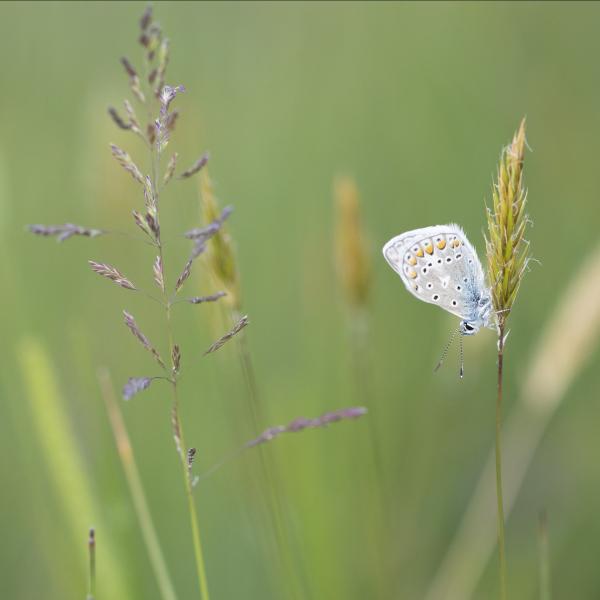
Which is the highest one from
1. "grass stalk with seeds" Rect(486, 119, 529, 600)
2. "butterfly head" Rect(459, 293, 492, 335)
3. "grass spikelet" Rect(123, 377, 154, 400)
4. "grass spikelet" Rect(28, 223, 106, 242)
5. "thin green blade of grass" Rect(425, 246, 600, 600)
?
"grass spikelet" Rect(28, 223, 106, 242)

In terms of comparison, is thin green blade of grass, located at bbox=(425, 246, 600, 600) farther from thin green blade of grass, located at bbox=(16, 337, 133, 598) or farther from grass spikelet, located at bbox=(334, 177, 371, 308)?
thin green blade of grass, located at bbox=(16, 337, 133, 598)

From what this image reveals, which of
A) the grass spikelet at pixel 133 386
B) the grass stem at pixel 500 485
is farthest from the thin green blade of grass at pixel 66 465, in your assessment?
the grass stem at pixel 500 485

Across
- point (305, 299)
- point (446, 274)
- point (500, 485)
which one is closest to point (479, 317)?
point (446, 274)

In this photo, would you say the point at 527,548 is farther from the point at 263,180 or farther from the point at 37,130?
the point at 37,130

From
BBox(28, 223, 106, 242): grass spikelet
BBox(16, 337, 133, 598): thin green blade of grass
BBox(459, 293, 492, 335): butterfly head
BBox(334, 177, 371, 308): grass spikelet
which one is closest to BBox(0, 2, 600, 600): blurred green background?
BBox(16, 337, 133, 598): thin green blade of grass

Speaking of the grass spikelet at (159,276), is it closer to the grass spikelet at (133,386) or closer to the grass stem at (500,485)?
the grass spikelet at (133,386)

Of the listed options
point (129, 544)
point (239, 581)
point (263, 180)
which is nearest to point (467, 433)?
point (239, 581)

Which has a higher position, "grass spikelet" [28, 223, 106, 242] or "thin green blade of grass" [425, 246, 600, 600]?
"grass spikelet" [28, 223, 106, 242]
